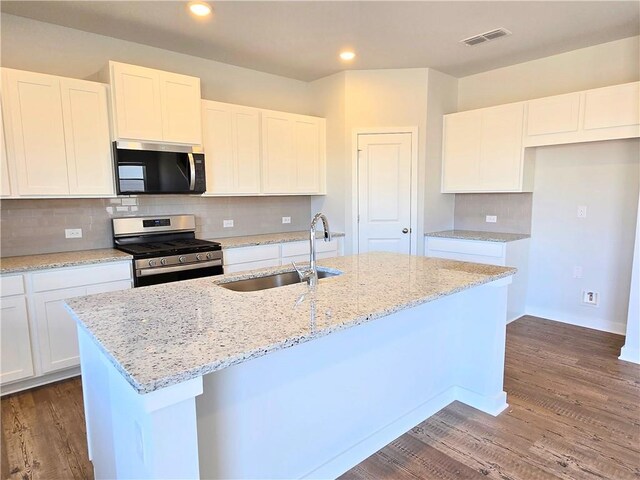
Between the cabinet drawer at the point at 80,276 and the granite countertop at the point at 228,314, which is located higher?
the granite countertop at the point at 228,314

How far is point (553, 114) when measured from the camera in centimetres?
361

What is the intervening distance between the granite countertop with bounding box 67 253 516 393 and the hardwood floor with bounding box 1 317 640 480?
90cm

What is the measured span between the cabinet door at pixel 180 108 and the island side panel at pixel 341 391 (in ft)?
7.95

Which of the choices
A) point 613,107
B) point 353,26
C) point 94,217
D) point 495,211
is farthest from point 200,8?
point 495,211

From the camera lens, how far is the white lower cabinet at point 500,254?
386cm

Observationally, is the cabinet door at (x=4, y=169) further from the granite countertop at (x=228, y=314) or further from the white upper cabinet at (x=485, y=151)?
the white upper cabinet at (x=485, y=151)

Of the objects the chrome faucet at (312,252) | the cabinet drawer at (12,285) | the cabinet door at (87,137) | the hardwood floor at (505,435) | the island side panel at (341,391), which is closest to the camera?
the island side panel at (341,391)

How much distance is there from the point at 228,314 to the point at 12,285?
1990 mm

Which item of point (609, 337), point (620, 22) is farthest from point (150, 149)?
point (609, 337)

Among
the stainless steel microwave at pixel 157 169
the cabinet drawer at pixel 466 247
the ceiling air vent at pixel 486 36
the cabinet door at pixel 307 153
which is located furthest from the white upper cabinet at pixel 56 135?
the cabinet drawer at pixel 466 247

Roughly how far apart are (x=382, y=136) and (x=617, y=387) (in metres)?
3.01

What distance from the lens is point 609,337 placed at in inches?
142

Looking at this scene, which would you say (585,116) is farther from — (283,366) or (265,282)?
Answer: (283,366)

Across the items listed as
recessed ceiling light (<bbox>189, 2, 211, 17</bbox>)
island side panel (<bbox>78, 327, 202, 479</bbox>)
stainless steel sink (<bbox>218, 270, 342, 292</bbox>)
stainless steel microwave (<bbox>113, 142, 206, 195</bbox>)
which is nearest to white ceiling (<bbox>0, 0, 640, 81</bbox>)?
recessed ceiling light (<bbox>189, 2, 211, 17</bbox>)
